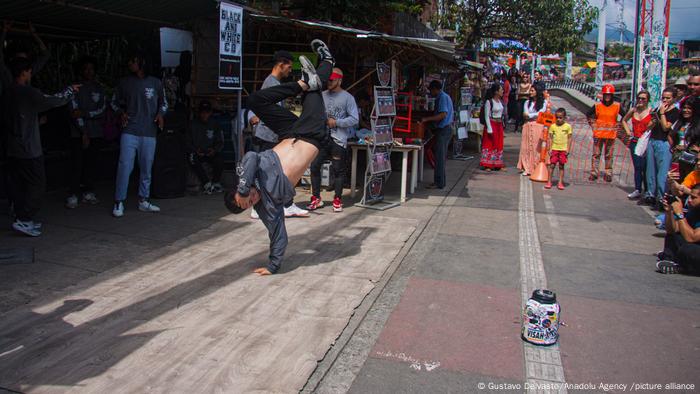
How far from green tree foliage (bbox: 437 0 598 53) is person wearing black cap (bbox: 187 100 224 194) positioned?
13.8 m

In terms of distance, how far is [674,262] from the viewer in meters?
6.18

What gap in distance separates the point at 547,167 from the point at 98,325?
9280 millimetres

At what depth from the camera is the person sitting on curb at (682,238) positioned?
5.91 metres

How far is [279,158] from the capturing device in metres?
5.34

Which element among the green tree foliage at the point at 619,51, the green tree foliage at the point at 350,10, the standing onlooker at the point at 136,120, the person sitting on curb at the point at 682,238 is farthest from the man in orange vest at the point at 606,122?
the green tree foliage at the point at 619,51

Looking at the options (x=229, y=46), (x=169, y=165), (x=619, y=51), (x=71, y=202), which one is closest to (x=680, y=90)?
(x=229, y=46)

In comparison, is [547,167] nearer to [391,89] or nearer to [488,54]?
[391,89]

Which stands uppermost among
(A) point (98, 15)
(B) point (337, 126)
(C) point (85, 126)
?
(A) point (98, 15)

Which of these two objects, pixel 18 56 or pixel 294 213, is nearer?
pixel 18 56

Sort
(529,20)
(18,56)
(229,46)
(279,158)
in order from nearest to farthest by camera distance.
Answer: (279,158), (18,56), (229,46), (529,20)

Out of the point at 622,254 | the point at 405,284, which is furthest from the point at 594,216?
the point at 405,284

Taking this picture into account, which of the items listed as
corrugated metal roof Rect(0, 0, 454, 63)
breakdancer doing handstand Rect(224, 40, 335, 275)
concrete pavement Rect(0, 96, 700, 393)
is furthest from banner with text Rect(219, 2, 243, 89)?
concrete pavement Rect(0, 96, 700, 393)

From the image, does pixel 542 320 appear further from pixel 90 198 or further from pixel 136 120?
pixel 90 198

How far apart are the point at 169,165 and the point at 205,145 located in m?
0.68
